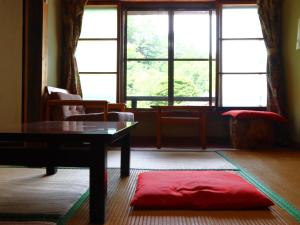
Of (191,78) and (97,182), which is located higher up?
(191,78)

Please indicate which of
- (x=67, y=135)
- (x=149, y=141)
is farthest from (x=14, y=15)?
(x=67, y=135)

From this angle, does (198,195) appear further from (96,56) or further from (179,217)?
(96,56)

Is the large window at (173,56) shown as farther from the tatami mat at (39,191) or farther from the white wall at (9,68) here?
the tatami mat at (39,191)

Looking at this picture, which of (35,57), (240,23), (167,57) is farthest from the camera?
(167,57)

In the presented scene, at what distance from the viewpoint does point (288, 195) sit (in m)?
1.82

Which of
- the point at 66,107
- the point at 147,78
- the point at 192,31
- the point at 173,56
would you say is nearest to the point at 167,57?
the point at 173,56

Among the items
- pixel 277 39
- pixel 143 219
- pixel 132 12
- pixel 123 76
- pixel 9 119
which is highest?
pixel 132 12

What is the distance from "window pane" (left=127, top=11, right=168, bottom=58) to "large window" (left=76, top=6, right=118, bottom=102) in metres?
0.25

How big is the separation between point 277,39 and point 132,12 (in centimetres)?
219

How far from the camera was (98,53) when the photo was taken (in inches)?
197

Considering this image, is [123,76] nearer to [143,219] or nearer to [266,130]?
[266,130]

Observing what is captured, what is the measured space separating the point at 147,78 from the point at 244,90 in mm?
1496

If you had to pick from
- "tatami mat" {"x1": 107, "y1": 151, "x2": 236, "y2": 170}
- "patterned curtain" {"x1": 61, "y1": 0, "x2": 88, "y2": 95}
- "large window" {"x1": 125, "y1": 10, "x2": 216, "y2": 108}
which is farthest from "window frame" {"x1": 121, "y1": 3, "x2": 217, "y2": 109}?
"tatami mat" {"x1": 107, "y1": 151, "x2": 236, "y2": 170}

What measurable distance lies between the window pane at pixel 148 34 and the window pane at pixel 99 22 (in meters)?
0.25
